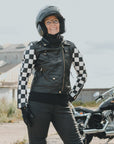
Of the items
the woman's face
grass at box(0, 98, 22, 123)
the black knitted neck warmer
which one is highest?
the woman's face

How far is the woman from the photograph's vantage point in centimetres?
333

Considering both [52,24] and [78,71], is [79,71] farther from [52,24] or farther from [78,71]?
[52,24]

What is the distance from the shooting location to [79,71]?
3.74 meters

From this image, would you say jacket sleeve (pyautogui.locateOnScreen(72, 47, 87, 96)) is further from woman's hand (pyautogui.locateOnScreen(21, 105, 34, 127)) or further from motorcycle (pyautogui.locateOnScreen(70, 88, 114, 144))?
motorcycle (pyautogui.locateOnScreen(70, 88, 114, 144))

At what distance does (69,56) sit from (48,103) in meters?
0.47

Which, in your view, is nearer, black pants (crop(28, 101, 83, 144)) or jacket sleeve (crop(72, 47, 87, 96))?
black pants (crop(28, 101, 83, 144))

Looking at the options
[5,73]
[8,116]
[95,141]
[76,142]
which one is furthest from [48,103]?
[5,73]

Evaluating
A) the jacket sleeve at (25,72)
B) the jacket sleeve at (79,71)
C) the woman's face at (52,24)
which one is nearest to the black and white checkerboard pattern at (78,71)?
the jacket sleeve at (79,71)

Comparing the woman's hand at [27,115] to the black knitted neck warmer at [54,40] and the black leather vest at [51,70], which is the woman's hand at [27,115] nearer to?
the black leather vest at [51,70]

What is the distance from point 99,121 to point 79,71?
324 centimetres

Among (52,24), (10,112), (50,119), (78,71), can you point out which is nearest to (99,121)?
(78,71)

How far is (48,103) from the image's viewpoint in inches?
131

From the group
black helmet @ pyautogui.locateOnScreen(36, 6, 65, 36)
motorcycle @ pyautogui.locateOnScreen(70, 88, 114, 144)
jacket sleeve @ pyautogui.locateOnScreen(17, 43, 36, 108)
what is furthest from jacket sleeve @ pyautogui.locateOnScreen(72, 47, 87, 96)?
motorcycle @ pyautogui.locateOnScreen(70, 88, 114, 144)

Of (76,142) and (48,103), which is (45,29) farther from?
(76,142)
